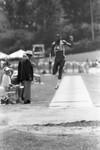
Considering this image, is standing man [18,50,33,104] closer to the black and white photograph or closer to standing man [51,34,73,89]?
the black and white photograph

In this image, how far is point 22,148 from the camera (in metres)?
8.02

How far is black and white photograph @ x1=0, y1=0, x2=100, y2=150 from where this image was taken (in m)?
8.89

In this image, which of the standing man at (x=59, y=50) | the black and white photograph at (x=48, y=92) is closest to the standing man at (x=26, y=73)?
the black and white photograph at (x=48, y=92)

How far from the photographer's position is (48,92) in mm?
19562

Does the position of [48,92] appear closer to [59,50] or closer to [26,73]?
[26,73]

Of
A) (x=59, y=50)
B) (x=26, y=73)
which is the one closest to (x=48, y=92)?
(x=26, y=73)

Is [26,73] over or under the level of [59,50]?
under

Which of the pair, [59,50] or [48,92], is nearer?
[59,50]

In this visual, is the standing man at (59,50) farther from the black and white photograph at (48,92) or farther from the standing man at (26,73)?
the standing man at (26,73)

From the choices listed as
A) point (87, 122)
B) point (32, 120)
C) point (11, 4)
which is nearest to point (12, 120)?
point (32, 120)

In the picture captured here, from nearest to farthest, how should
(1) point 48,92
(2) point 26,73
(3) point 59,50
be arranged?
(3) point 59,50 < (2) point 26,73 < (1) point 48,92

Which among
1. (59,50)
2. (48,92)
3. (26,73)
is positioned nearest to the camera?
(59,50)

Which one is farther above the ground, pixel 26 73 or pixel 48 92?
pixel 26 73

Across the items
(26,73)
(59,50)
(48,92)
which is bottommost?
(48,92)
